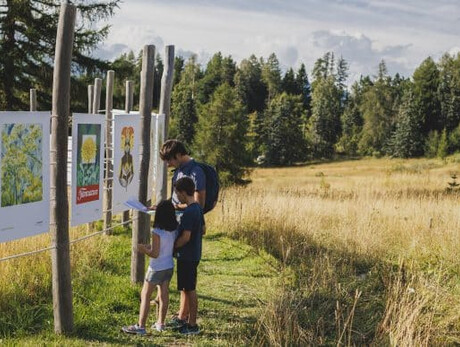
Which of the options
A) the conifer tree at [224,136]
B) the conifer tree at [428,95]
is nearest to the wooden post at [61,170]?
the conifer tree at [224,136]

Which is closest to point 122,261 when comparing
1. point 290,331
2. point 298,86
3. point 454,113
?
point 290,331

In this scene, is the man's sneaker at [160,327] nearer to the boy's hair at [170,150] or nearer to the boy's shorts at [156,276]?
the boy's shorts at [156,276]

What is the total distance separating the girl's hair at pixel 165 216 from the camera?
5.09 meters

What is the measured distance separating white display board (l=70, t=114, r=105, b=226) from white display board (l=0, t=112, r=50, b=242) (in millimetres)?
941

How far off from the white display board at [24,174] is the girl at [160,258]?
101 cm

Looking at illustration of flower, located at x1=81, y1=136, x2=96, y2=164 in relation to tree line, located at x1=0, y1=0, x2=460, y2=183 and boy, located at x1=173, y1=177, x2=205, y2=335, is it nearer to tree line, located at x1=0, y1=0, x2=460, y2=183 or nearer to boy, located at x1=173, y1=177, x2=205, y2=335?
boy, located at x1=173, y1=177, x2=205, y2=335

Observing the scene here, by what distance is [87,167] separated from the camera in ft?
21.4

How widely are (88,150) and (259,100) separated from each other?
3588 inches

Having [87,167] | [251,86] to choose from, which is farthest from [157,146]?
[251,86]

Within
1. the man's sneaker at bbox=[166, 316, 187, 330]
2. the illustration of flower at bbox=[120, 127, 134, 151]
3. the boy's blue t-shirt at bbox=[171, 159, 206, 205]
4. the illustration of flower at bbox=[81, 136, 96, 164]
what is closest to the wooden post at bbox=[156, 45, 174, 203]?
the illustration of flower at bbox=[120, 127, 134, 151]

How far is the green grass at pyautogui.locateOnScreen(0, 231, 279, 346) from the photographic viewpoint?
5266 mm

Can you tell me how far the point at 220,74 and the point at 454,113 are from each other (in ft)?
128

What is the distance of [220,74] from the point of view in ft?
316

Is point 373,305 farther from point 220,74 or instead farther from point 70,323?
point 220,74
